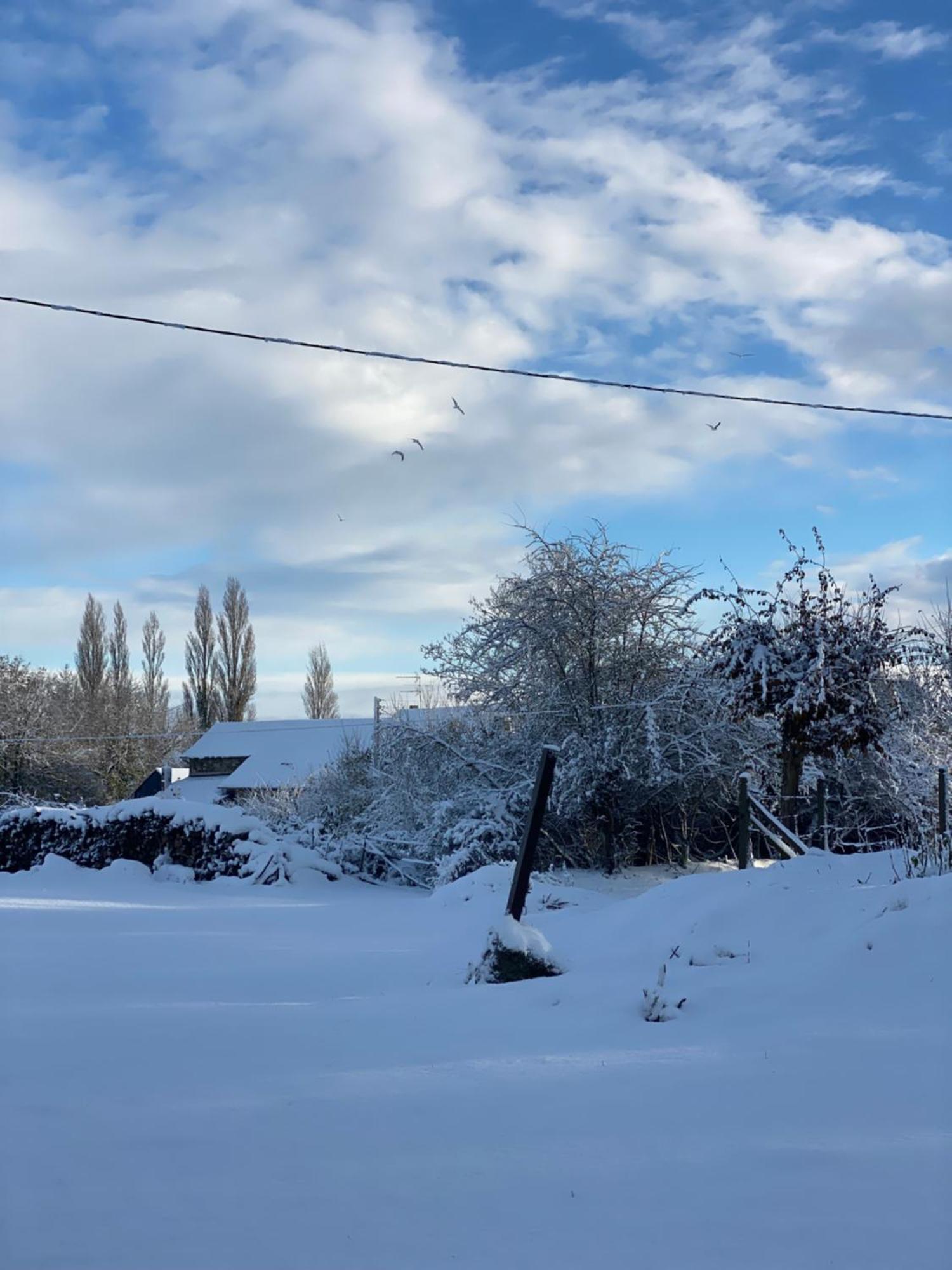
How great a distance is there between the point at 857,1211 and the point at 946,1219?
0.80 ft

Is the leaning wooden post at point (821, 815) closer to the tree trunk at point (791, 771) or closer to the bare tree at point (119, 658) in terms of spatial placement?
the tree trunk at point (791, 771)

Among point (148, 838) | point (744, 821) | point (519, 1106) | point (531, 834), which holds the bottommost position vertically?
point (519, 1106)

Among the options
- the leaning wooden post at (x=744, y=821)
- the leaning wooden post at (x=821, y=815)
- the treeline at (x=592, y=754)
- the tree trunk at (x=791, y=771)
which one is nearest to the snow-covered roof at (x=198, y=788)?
the treeline at (x=592, y=754)

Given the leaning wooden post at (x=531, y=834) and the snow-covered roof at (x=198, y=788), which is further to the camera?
the snow-covered roof at (x=198, y=788)

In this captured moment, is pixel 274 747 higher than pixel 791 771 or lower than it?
higher

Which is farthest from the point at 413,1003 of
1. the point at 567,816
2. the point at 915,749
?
the point at 915,749

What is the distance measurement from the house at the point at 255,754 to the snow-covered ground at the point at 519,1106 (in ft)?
87.1

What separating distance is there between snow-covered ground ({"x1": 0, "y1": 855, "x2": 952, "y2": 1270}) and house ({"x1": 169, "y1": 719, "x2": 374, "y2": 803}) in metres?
26.6

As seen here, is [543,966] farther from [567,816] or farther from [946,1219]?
[567,816]

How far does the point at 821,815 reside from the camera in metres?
15.5

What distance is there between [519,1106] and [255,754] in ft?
118

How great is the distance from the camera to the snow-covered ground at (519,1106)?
309cm

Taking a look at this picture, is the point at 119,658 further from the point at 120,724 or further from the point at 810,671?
the point at 810,671

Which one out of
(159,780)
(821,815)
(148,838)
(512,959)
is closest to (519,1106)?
(512,959)
